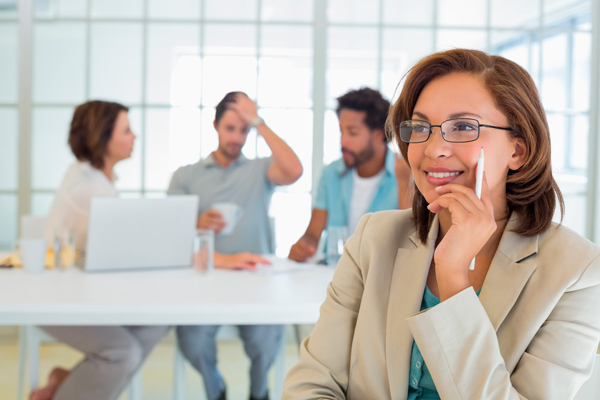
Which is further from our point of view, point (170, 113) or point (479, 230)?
point (170, 113)

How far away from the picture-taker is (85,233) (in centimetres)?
270

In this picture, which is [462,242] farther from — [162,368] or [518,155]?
[162,368]

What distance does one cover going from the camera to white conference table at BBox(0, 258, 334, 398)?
5.74ft

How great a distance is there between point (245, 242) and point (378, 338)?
1.79 m

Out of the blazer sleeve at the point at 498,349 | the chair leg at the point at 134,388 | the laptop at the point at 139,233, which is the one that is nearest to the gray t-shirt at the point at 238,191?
the laptop at the point at 139,233

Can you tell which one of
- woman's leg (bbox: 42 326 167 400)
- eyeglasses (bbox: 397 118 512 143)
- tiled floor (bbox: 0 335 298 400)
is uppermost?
eyeglasses (bbox: 397 118 512 143)

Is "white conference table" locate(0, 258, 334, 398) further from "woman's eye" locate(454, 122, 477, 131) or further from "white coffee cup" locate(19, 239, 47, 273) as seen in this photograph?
"woman's eye" locate(454, 122, 477, 131)

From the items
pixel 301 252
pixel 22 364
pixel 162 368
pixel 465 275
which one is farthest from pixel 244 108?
pixel 465 275

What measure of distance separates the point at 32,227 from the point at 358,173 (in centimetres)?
166

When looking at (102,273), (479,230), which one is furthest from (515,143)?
(102,273)

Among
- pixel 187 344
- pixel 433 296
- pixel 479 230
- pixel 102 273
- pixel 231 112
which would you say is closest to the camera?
pixel 479 230

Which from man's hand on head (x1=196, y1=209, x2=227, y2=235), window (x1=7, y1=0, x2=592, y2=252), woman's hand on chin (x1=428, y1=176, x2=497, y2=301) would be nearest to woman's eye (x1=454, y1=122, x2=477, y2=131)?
woman's hand on chin (x1=428, y1=176, x2=497, y2=301)

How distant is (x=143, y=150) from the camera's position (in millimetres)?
4008

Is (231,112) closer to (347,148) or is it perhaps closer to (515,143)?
(347,148)
